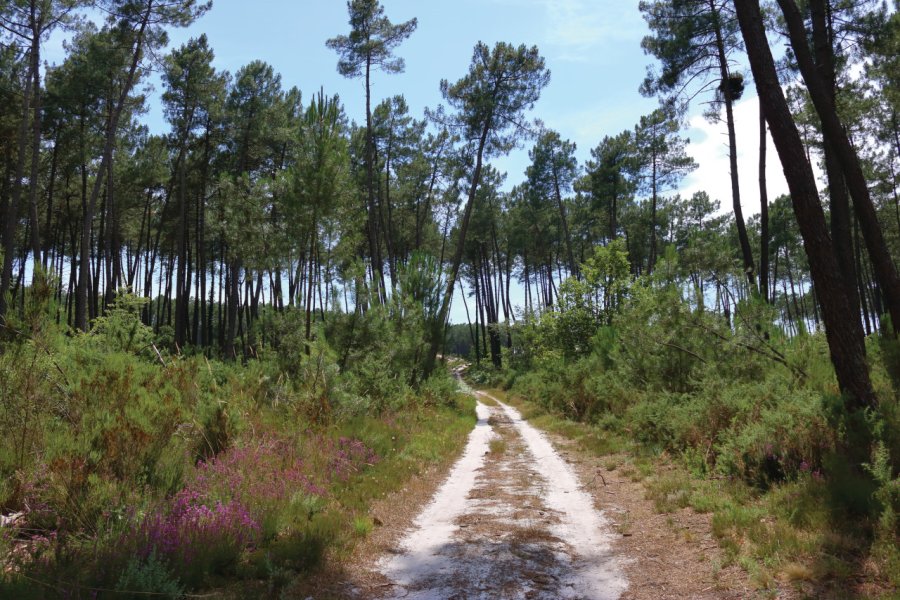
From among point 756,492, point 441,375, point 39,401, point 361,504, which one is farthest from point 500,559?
point 441,375

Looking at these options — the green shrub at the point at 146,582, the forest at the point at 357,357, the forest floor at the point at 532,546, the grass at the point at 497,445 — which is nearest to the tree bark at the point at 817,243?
the forest at the point at 357,357

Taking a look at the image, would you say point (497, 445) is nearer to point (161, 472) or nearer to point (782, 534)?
point (782, 534)

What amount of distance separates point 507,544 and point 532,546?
251 mm

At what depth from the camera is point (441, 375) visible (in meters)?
19.4

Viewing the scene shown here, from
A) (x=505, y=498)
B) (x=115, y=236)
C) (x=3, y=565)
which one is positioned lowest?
(x=505, y=498)

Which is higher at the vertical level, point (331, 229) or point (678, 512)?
point (331, 229)

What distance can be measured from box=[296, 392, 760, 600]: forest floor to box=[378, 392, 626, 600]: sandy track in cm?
1

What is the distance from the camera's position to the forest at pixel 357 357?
170 inches

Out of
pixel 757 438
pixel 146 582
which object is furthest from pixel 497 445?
pixel 146 582

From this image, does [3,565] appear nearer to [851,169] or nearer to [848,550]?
[848,550]

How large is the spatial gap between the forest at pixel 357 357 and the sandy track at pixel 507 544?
0.83 meters

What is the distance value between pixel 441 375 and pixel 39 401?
14785 mm

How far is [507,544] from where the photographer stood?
5.19 metres

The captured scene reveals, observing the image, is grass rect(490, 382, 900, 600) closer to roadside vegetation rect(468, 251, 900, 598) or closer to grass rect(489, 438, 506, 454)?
roadside vegetation rect(468, 251, 900, 598)
